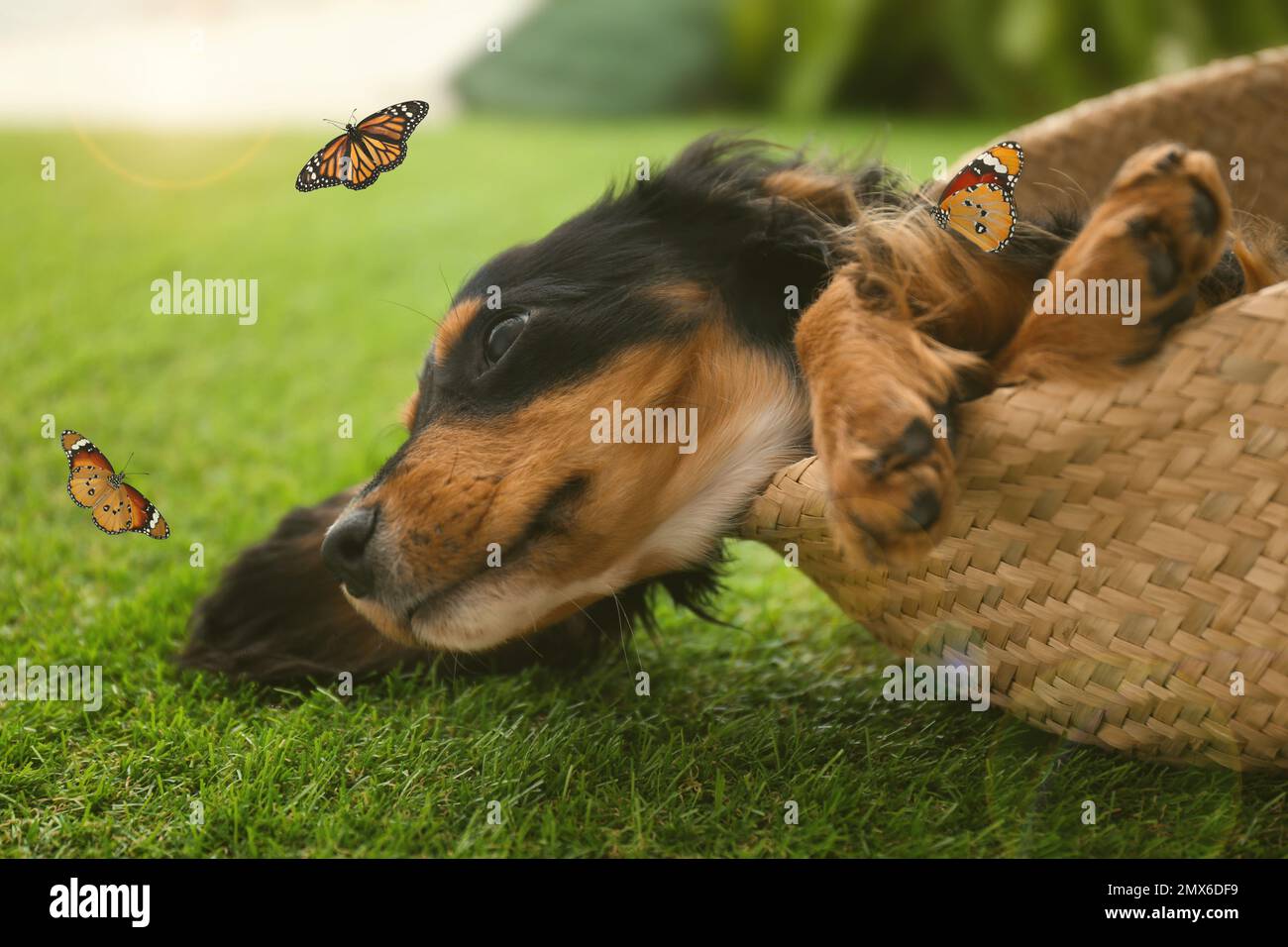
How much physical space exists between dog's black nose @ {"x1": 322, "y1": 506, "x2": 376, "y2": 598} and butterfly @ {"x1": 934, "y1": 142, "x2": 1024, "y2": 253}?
1.29 meters

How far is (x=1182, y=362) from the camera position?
1662mm

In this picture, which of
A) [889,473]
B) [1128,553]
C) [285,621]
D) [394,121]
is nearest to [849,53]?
[394,121]

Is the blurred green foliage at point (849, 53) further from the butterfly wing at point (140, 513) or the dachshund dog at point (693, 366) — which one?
the dachshund dog at point (693, 366)

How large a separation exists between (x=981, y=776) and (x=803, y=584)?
4.02 ft

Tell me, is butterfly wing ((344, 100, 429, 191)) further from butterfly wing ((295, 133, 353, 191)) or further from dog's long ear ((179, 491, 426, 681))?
dog's long ear ((179, 491, 426, 681))

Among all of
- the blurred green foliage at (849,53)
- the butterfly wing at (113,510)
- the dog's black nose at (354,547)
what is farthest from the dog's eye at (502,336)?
the blurred green foliage at (849,53)

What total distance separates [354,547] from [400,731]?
440 mm

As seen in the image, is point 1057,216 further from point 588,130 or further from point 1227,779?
point 588,130

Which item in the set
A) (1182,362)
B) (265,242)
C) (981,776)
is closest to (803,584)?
A: (981,776)

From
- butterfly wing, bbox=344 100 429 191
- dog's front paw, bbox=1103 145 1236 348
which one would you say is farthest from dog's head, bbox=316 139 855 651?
dog's front paw, bbox=1103 145 1236 348

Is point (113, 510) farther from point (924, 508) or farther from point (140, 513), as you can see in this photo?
point (924, 508)

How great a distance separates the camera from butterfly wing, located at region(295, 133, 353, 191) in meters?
2.31

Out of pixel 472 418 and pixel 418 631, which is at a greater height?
pixel 472 418

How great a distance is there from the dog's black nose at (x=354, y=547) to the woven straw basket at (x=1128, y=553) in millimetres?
759
